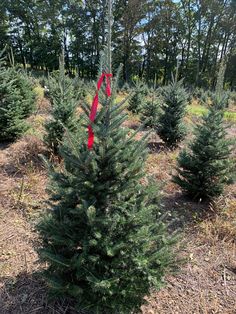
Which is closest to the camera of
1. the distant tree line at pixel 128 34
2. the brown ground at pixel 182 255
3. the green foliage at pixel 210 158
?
the brown ground at pixel 182 255

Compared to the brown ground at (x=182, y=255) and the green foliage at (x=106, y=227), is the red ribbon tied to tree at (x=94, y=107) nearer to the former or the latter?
the green foliage at (x=106, y=227)

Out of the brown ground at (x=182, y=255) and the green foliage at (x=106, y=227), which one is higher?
the green foliage at (x=106, y=227)

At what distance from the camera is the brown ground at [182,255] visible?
107 inches

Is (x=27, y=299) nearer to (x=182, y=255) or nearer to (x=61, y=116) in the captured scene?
(x=182, y=255)

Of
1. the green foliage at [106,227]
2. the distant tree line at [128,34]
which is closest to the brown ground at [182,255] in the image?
the green foliage at [106,227]

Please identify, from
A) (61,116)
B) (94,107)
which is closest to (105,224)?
(94,107)

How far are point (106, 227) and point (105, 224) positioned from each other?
0.25 feet

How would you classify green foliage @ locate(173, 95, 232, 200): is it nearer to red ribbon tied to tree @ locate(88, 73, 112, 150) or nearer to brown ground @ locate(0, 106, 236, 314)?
brown ground @ locate(0, 106, 236, 314)

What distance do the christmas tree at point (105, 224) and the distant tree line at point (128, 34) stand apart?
116 ft

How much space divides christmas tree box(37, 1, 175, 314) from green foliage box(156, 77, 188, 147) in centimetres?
540

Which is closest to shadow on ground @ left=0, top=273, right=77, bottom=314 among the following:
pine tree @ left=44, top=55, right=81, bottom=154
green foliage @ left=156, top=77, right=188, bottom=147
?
pine tree @ left=44, top=55, right=81, bottom=154

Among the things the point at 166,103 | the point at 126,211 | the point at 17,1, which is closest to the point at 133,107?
the point at 166,103

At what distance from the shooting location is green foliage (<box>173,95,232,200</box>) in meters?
4.36

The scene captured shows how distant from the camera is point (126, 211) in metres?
2.21
